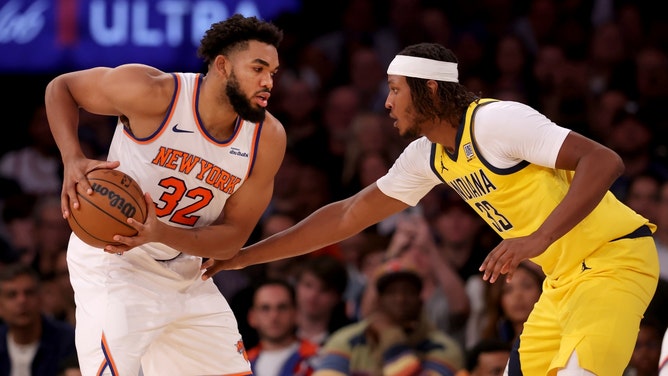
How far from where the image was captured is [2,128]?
33.3 ft

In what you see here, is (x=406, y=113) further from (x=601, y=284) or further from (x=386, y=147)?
(x=386, y=147)

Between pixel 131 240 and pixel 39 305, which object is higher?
pixel 131 240

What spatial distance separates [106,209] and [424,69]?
1578mm

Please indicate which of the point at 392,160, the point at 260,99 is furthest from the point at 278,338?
the point at 260,99

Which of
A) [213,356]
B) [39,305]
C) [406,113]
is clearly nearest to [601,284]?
[406,113]

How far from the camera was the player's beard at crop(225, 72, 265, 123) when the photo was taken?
16.8 feet

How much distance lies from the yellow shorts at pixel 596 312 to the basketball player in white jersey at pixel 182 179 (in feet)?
4.78

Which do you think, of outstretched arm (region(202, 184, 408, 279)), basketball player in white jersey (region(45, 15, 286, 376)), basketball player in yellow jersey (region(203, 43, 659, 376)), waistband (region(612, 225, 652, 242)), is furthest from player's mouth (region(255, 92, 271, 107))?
waistband (region(612, 225, 652, 242))

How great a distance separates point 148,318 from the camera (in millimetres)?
4996

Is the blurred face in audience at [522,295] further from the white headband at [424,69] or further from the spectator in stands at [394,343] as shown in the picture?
the white headband at [424,69]

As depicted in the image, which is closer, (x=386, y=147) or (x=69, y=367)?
(x=69, y=367)

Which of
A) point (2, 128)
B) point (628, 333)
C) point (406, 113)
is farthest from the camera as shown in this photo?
point (2, 128)

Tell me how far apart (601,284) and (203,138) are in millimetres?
1971

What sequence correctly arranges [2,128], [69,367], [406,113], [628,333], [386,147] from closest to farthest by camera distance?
1. [628,333]
2. [406,113]
3. [69,367]
4. [386,147]
5. [2,128]
